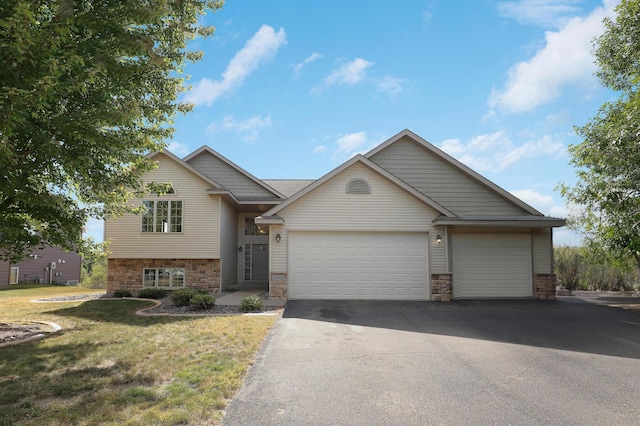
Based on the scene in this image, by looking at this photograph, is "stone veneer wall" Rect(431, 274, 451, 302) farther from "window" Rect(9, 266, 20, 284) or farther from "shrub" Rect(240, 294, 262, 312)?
"window" Rect(9, 266, 20, 284)

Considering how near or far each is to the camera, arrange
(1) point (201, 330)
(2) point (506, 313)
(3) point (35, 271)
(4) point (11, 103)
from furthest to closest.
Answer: (3) point (35, 271), (2) point (506, 313), (1) point (201, 330), (4) point (11, 103)

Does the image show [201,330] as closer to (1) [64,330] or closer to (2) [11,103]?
(1) [64,330]

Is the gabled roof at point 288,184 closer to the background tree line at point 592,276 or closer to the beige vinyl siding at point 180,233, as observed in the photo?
the beige vinyl siding at point 180,233

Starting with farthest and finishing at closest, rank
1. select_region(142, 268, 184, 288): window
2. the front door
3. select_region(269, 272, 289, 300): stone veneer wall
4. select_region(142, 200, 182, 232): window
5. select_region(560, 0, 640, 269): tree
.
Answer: the front door → select_region(142, 268, 184, 288): window → select_region(142, 200, 182, 232): window → select_region(269, 272, 289, 300): stone veneer wall → select_region(560, 0, 640, 269): tree

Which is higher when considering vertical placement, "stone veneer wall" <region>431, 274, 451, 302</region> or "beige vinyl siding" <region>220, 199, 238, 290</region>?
"beige vinyl siding" <region>220, 199, 238, 290</region>

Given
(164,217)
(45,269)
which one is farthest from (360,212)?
(45,269)

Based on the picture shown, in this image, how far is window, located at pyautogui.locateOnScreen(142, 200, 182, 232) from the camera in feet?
55.2

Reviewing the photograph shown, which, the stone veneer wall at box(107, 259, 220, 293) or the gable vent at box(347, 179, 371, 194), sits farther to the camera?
the stone veneer wall at box(107, 259, 220, 293)

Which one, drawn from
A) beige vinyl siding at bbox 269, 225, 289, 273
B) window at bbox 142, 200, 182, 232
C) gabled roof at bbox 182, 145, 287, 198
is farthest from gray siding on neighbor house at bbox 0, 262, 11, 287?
beige vinyl siding at bbox 269, 225, 289, 273

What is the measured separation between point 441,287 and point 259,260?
11.2 m

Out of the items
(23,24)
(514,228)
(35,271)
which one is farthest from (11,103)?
(35,271)

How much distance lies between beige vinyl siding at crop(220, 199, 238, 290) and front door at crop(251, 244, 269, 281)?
1.03m

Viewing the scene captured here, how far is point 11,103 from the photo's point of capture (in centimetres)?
558

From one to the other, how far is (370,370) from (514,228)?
11079 mm
